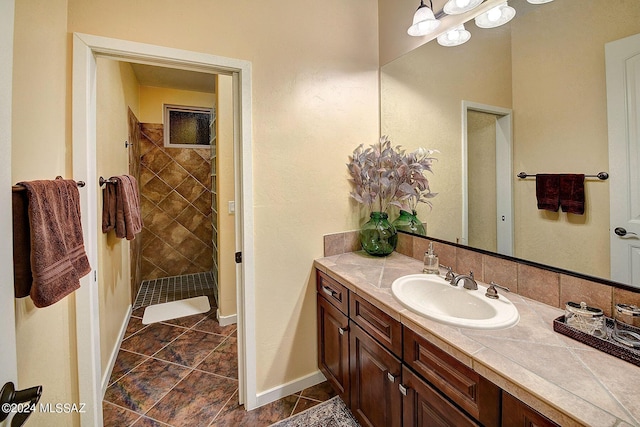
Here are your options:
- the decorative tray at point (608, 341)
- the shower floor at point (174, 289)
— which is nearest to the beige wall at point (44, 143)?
the decorative tray at point (608, 341)

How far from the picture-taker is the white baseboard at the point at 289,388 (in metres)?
1.74

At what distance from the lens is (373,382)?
51.6 inches

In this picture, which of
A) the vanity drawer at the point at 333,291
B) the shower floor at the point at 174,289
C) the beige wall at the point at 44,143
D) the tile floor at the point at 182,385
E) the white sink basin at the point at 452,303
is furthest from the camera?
the shower floor at the point at 174,289

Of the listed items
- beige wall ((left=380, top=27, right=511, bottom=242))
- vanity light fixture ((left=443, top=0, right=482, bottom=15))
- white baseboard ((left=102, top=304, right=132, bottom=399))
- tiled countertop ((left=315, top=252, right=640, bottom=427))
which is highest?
vanity light fixture ((left=443, top=0, right=482, bottom=15))

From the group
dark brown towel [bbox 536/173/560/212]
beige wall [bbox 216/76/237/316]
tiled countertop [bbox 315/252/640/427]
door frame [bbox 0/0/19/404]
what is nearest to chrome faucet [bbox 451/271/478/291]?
tiled countertop [bbox 315/252/640/427]

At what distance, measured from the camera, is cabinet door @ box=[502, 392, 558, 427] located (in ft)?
2.23

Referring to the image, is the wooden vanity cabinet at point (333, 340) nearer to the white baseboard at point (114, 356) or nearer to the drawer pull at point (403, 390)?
the drawer pull at point (403, 390)

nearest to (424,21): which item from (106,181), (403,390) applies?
(403,390)

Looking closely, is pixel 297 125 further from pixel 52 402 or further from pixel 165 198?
pixel 165 198

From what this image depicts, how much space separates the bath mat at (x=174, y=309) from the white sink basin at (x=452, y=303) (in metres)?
2.44

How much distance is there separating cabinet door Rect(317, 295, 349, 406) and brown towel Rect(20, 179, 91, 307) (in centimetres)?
119

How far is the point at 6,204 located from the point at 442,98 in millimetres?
1932

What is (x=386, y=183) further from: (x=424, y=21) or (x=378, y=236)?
(x=424, y=21)

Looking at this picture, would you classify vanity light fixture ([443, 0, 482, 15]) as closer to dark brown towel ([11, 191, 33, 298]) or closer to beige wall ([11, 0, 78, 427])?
beige wall ([11, 0, 78, 427])
